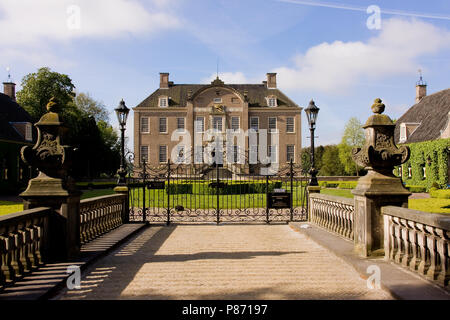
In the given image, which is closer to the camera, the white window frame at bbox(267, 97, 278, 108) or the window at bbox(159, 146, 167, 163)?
the window at bbox(159, 146, 167, 163)

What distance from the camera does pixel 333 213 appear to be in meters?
9.44

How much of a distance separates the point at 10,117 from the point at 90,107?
79.3ft

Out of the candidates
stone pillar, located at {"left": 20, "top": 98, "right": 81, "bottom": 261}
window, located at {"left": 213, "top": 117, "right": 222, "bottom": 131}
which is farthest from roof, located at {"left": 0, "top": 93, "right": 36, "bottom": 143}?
stone pillar, located at {"left": 20, "top": 98, "right": 81, "bottom": 261}

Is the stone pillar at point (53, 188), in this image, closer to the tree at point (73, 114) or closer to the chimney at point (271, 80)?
the tree at point (73, 114)

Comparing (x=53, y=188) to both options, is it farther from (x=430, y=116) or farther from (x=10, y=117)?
(x=430, y=116)

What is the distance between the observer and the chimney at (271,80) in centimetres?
5313

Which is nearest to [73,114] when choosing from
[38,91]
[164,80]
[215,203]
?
[38,91]

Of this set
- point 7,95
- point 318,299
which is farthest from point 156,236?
point 7,95

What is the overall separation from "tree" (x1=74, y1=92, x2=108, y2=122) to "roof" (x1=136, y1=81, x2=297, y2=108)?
12.7 m

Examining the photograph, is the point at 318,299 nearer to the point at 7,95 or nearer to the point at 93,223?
the point at 93,223

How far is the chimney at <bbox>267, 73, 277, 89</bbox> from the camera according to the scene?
5313 cm

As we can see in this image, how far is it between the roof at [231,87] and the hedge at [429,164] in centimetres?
2130

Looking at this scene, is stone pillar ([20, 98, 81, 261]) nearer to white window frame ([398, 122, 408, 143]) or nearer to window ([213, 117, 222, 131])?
white window frame ([398, 122, 408, 143])
